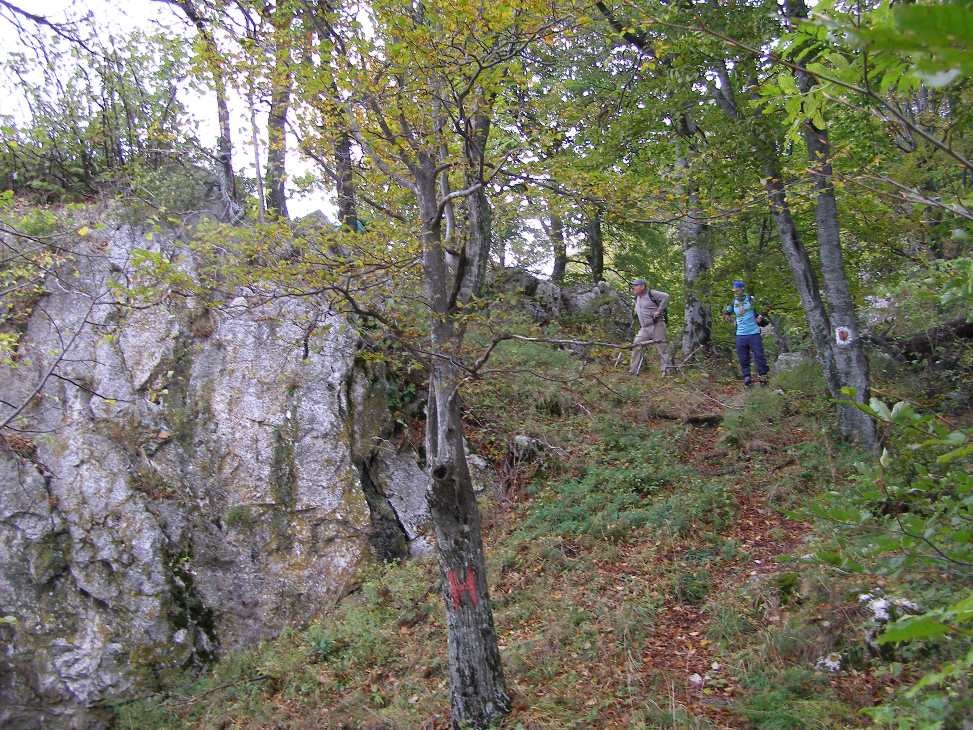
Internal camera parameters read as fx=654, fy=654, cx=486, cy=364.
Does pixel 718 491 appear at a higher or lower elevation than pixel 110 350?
lower

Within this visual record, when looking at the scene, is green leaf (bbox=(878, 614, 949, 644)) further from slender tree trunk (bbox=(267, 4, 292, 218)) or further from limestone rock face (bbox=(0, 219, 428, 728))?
limestone rock face (bbox=(0, 219, 428, 728))

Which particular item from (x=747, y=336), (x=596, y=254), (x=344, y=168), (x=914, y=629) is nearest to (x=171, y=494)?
(x=344, y=168)

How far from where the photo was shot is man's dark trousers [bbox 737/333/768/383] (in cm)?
1093

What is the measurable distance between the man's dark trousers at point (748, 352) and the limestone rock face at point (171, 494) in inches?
231

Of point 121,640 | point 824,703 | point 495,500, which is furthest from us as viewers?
point 495,500

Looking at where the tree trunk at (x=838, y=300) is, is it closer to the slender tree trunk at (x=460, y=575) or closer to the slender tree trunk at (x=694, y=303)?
the slender tree trunk at (x=694, y=303)

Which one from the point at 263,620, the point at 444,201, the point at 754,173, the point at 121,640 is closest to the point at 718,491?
the point at 754,173

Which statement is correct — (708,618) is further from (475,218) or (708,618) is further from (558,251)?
(558,251)

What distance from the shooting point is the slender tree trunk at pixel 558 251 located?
1609 cm

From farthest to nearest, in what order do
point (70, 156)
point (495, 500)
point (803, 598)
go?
point (70, 156)
point (495, 500)
point (803, 598)

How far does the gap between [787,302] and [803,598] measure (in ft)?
22.6

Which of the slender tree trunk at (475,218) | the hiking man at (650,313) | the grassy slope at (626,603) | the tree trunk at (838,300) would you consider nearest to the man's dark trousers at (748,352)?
the grassy slope at (626,603)

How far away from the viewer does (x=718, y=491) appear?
7.79 meters

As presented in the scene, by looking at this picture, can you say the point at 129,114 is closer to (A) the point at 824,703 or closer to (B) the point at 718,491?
(B) the point at 718,491
